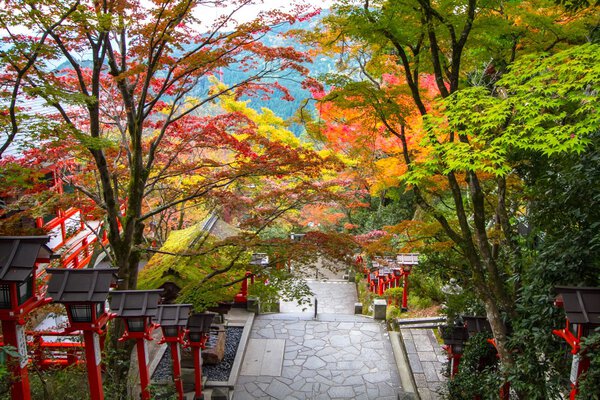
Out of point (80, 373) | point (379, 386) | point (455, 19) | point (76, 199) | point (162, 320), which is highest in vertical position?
point (455, 19)

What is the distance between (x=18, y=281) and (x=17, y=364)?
121cm

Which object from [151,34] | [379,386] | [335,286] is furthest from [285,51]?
[335,286]

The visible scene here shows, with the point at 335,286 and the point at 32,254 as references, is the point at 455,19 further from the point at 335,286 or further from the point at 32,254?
the point at 335,286

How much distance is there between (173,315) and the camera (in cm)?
816

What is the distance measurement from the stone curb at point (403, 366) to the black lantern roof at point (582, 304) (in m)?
5.60

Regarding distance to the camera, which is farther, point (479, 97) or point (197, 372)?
point (197, 372)

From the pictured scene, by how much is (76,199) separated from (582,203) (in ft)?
32.0

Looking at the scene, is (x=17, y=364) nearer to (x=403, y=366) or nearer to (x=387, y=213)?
(x=403, y=366)

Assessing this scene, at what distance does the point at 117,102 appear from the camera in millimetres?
9945

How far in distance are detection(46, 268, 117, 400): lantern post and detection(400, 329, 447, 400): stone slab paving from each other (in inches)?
Answer: 270

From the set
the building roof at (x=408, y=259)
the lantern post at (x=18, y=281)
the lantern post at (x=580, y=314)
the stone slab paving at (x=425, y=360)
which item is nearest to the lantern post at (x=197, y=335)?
the lantern post at (x=18, y=281)

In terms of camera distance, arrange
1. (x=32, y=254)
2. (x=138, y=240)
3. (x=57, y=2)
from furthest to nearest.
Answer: (x=138, y=240) < (x=57, y=2) < (x=32, y=254)

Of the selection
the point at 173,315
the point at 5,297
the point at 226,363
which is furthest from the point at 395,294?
the point at 5,297

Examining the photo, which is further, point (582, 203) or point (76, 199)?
point (76, 199)
